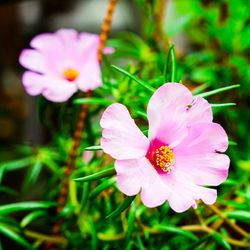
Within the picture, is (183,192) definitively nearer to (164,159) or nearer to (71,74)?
(164,159)

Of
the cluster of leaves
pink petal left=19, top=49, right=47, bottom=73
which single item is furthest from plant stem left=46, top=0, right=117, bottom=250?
Answer: pink petal left=19, top=49, right=47, bottom=73

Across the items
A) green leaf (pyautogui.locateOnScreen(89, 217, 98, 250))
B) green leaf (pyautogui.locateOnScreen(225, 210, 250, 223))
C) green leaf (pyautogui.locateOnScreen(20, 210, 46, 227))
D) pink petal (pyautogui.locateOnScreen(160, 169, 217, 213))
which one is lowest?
green leaf (pyautogui.locateOnScreen(89, 217, 98, 250))

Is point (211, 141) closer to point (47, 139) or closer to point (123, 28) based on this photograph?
point (47, 139)

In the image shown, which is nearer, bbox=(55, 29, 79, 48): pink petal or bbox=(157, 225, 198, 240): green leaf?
bbox=(157, 225, 198, 240): green leaf

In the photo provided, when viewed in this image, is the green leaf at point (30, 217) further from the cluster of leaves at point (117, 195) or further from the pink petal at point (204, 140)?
the pink petal at point (204, 140)

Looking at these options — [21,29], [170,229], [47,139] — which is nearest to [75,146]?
[170,229]

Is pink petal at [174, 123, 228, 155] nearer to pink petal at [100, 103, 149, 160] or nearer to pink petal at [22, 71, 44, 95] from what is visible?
pink petal at [100, 103, 149, 160]

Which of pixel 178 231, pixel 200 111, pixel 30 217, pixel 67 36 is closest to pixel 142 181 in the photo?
pixel 200 111
